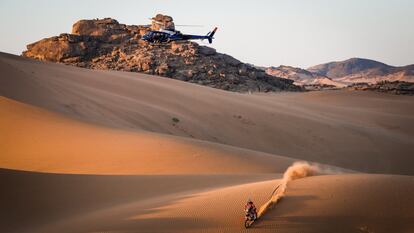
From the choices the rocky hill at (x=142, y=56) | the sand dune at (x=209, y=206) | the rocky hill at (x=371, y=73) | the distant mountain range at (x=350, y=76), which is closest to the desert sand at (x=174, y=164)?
the sand dune at (x=209, y=206)

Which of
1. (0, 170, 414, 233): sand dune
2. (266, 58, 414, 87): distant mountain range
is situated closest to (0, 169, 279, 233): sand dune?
(0, 170, 414, 233): sand dune

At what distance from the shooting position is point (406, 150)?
2089cm

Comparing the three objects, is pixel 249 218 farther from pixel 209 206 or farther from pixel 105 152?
pixel 105 152

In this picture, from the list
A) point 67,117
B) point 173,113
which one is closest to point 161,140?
point 67,117

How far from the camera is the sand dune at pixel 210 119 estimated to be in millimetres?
16531

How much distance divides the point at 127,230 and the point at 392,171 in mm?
13883

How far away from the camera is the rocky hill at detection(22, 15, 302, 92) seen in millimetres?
47531

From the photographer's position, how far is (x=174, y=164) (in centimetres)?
1007

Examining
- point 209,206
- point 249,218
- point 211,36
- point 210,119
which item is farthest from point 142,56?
point 249,218

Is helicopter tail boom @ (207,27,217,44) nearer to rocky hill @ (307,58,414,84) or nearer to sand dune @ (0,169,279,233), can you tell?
sand dune @ (0,169,279,233)

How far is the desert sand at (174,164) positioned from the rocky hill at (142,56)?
21.7 m

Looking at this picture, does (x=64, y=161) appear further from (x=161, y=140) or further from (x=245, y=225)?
(x=245, y=225)

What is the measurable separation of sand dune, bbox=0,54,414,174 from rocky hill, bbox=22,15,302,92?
18820 millimetres

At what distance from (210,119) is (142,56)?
30.1 metres
